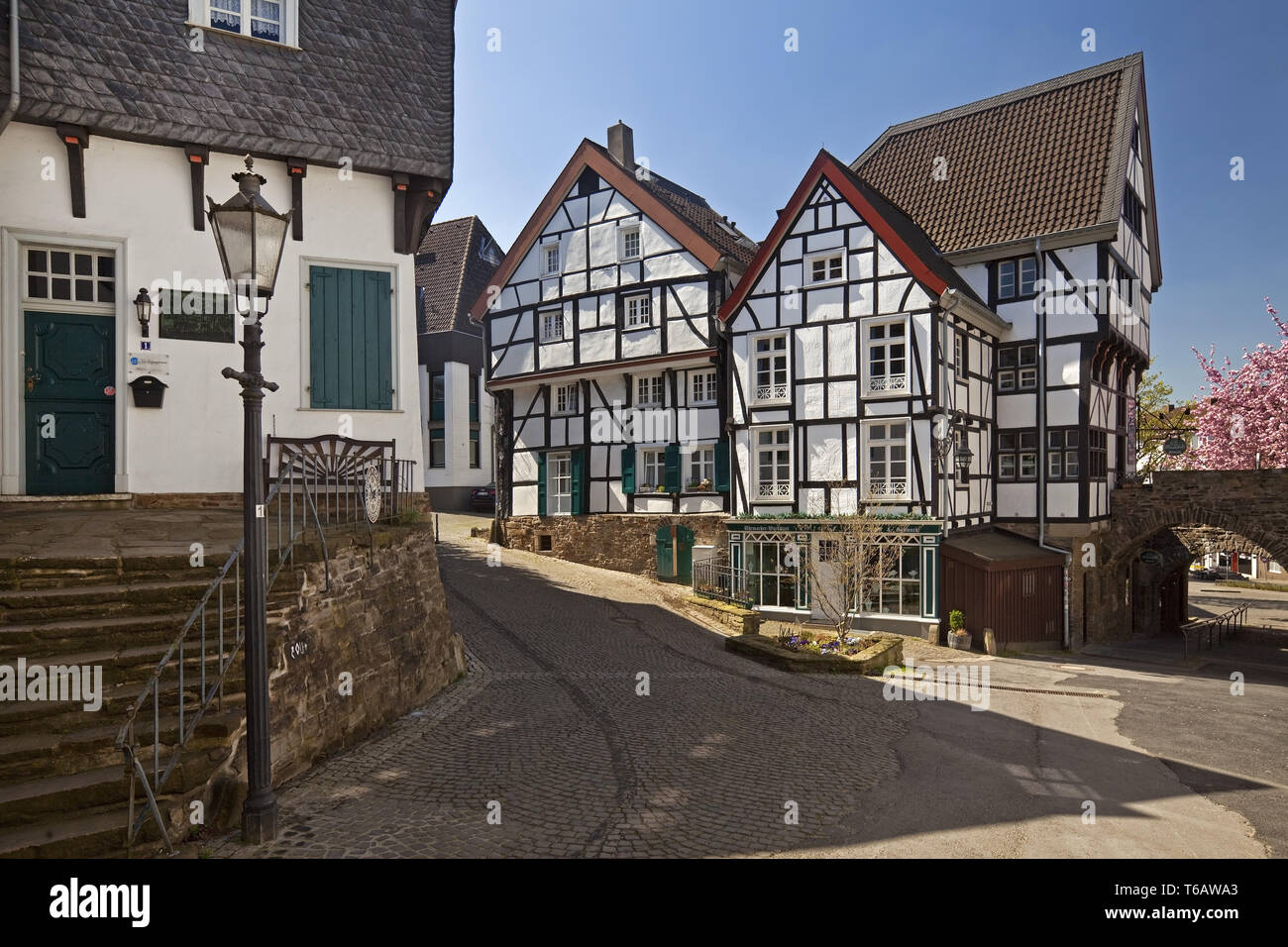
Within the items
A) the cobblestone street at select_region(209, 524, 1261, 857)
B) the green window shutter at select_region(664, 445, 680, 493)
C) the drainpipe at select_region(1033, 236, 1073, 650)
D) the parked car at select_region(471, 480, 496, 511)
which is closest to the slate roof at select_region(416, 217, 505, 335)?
the parked car at select_region(471, 480, 496, 511)

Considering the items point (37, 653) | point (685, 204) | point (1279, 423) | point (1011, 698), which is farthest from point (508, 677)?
point (1279, 423)

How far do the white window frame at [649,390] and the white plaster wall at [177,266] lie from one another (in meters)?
Answer: 12.5

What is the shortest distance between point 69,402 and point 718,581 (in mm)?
14766

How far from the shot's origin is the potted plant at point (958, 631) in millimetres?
18062

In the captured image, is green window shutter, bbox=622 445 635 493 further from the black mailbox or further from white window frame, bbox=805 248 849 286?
the black mailbox

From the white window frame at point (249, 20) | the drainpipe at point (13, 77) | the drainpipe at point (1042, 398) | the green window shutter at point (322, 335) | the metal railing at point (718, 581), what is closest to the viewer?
the drainpipe at point (13, 77)

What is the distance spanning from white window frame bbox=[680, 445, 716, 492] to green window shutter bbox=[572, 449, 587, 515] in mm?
3444

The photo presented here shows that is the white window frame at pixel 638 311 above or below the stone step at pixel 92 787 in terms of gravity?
above

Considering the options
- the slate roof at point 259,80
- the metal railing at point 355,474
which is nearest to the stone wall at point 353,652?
Answer: the metal railing at point 355,474

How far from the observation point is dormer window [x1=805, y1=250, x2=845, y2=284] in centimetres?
1969

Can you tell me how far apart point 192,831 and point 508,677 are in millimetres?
5702

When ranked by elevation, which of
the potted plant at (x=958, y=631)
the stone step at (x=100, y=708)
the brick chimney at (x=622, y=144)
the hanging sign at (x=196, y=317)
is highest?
the brick chimney at (x=622, y=144)

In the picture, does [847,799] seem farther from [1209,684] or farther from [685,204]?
[685,204]

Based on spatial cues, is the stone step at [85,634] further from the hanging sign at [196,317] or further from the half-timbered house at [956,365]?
the half-timbered house at [956,365]
